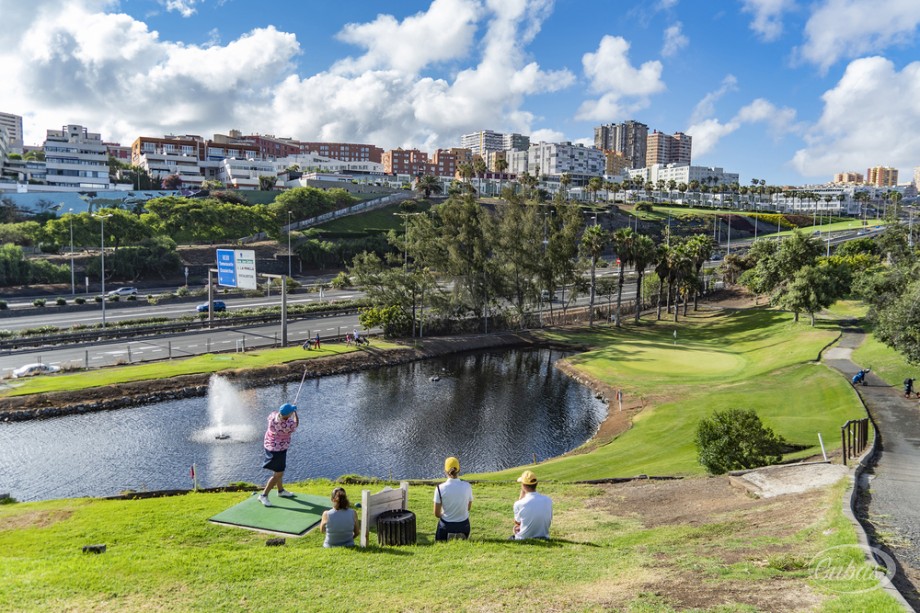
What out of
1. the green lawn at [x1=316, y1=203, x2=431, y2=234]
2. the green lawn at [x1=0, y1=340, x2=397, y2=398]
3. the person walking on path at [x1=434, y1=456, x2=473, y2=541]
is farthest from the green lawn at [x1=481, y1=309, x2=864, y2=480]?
the green lawn at [x1=316, y1=203, x2=431, y2=234]

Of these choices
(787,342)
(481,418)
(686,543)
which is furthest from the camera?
(787,342)

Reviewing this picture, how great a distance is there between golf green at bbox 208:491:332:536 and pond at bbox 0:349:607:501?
12.7m

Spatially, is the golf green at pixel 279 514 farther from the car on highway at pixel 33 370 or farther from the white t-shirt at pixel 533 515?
the car on highway at pixel 33 370

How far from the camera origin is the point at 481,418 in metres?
40.4

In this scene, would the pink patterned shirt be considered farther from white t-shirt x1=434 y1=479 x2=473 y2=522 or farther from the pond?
the pond

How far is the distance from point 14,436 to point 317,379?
2067cm

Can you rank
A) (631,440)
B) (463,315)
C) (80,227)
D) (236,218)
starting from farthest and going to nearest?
(236,218), (80,227), (463,315), (631,440)

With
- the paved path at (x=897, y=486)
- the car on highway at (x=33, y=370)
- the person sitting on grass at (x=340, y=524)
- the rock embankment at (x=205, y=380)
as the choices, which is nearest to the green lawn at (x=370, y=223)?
the rock embankment at (x=205, y=380)

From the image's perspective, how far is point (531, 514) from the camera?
12.3 m

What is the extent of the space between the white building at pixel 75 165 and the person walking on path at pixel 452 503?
473 ft

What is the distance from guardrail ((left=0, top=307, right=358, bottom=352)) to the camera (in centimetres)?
5069

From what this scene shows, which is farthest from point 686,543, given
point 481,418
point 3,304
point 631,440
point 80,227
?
point 80,227

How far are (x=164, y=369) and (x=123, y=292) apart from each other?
130 ft

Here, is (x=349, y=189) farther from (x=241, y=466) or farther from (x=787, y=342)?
(x=241, y=466)
